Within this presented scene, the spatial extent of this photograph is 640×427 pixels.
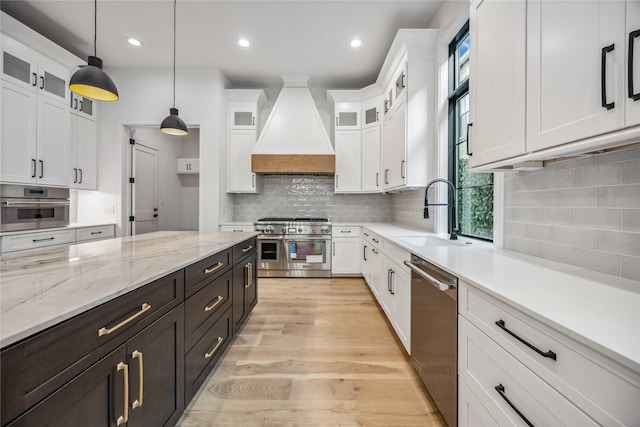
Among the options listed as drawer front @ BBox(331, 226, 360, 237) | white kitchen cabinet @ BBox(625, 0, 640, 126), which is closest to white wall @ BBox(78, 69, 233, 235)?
drawer front @ BBox(331, 226, 360, 237)

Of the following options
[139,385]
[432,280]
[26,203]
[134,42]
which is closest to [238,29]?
[134,42]

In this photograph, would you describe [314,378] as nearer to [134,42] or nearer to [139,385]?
[139,385]

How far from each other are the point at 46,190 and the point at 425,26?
4.93 meters

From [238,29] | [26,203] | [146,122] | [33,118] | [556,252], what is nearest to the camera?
[556,252]

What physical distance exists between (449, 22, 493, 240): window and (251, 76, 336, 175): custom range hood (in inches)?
75.8

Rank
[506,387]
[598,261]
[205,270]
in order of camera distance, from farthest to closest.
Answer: [205,270], [598,261], [506,387]

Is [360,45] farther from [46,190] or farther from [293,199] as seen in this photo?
[46,190]

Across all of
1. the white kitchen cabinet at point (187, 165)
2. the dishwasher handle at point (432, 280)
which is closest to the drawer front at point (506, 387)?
the dishwasher handle at point (432, 280)

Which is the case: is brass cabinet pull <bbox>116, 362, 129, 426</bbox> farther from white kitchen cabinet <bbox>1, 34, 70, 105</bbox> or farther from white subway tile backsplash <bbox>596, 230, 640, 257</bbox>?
white kitchen cabinet <bbox>1, 34, 70, 105</bbox>

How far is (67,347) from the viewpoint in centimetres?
75

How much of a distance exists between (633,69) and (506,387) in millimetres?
1049

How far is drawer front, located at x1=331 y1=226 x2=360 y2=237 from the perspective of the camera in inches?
168

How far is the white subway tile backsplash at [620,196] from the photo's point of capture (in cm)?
103

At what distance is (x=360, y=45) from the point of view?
11.4 ft
